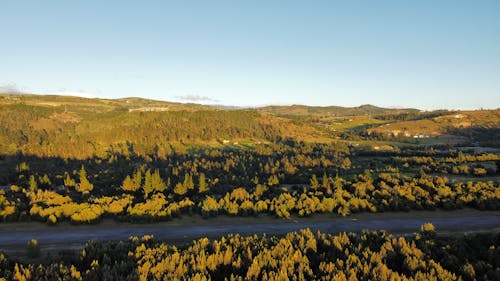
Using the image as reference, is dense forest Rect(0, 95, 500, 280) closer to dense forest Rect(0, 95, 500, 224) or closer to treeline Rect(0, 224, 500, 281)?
treeline Rect(0, 224, 500, 281)

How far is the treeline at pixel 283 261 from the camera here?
2028 centimetres

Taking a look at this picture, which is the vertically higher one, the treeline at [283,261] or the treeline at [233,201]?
the treeline at [283,261]

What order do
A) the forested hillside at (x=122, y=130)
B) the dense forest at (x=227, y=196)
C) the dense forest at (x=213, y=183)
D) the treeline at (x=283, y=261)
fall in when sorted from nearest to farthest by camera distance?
the treeline at (x=283, y=261), the dense forest at (x=227, y=196), the dense forest at (x=213, y=183), the forested hillside at (x=122, y=130)

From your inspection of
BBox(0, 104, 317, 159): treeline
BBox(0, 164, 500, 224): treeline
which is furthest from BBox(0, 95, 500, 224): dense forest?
BBox(0, 104, 317, 159): treeline

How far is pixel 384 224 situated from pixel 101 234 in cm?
2991

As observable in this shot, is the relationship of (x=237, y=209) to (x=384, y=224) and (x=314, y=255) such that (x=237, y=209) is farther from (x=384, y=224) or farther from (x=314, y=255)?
(x=314, y=255)

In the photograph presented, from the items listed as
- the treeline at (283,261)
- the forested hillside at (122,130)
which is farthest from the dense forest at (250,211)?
the forested hillside at (122,130)

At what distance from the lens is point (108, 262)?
23109 mm

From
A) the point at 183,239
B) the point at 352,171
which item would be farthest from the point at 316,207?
the point at 352,171

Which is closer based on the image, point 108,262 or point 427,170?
point 108,262

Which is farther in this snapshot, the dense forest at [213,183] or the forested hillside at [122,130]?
the forested hillside at [122,130]

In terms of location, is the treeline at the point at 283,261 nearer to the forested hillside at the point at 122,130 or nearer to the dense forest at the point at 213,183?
the dense forest at the point at 213,183

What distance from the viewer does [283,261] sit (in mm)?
22172

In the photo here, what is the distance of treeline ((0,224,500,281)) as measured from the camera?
798 inches
